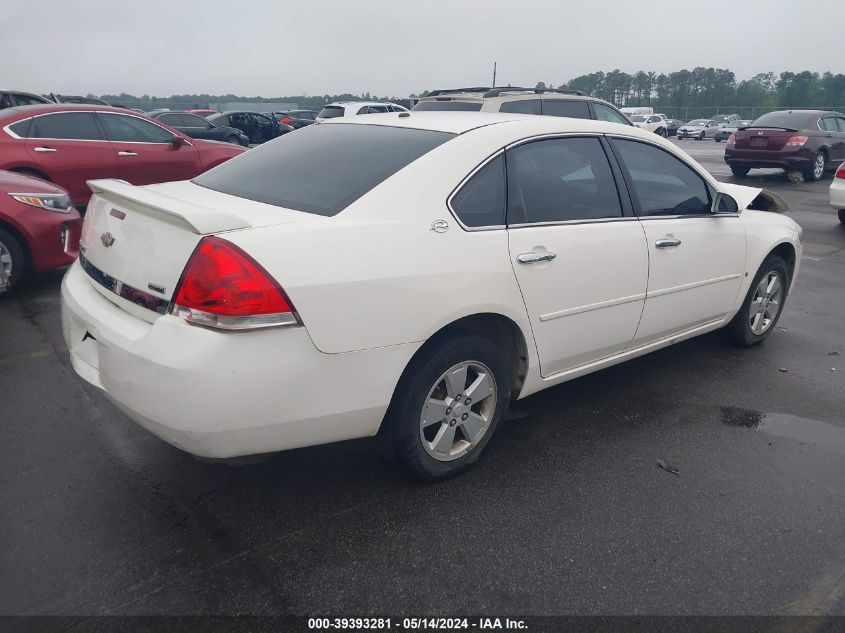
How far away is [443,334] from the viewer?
2.92 m

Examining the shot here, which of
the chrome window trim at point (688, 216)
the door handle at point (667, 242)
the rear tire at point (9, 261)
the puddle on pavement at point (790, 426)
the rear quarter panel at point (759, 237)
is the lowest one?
the puddle on pavement at point (790, 426)

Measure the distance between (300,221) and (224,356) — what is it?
610mm

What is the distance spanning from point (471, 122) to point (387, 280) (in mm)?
1176

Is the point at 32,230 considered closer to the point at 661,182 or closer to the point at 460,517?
the point at 460,517

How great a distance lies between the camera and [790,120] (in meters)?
15.3

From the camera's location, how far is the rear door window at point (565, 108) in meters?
9.80

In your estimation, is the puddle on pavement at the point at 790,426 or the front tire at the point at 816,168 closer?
the puddle on pavement at the point at 790,426

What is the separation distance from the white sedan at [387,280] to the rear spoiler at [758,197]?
77 centimetres

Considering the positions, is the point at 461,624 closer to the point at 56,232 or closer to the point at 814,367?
the point at 814,367

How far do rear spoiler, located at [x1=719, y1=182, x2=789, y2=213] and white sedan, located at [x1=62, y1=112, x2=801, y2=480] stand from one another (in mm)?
772

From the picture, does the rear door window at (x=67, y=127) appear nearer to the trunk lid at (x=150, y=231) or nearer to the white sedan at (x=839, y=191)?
the trunk lid at (x=150, y=231)

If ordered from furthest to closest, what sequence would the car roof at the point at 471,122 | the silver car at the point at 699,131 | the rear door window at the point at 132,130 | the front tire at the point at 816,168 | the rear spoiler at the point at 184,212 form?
the silver car at the point at 699,131 < the front tire at the point at 816,168 < the rear door window at the point at 132,130 < the car roof at the point at 471,122 < the rear spoiler at the point at 184,212

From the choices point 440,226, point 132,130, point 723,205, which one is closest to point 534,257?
point 440,226

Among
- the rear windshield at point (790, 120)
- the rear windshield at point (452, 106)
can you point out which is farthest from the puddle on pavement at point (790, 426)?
Answer: the rear windshield at point (790, 120)
